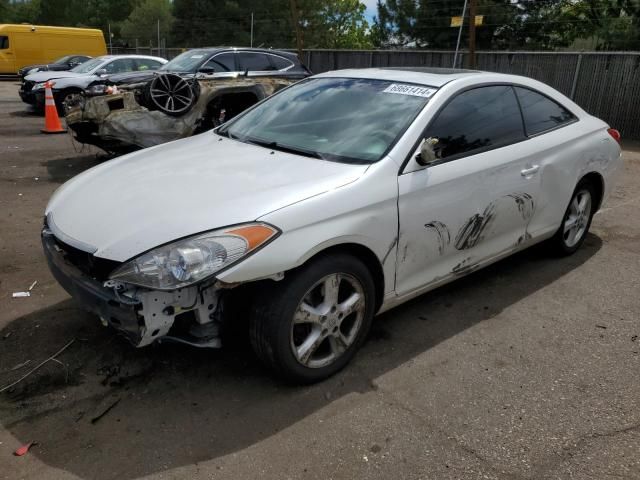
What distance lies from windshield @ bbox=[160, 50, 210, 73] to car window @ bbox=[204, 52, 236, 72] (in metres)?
0.13

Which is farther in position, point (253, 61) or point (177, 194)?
point (253, 61)

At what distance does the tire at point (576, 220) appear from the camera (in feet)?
15.0

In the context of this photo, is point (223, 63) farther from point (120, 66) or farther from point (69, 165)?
point (120, 66)

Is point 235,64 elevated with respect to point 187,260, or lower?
elevated

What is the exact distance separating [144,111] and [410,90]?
15.7ft

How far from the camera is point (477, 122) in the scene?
3629 mm

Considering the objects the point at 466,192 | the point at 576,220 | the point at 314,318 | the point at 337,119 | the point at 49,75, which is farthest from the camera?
the point at 49,75

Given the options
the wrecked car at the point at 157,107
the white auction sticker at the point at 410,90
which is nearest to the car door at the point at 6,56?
the wrecked car at the point at 157,107

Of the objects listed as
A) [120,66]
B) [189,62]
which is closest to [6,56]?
[120,66]

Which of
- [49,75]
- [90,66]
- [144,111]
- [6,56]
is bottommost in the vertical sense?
[6,56]

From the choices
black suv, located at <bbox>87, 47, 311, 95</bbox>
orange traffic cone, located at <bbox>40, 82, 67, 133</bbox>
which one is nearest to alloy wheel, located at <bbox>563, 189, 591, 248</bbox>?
black suv, located at <bbox>87, 47, 311, 95</bbox>

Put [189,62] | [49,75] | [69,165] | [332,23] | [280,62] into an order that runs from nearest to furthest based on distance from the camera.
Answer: [69,165] → [189,62] → [280,62] → [49,75] → [332,23]

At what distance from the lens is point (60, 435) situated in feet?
8.22

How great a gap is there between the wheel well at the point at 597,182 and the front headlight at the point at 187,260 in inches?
132
